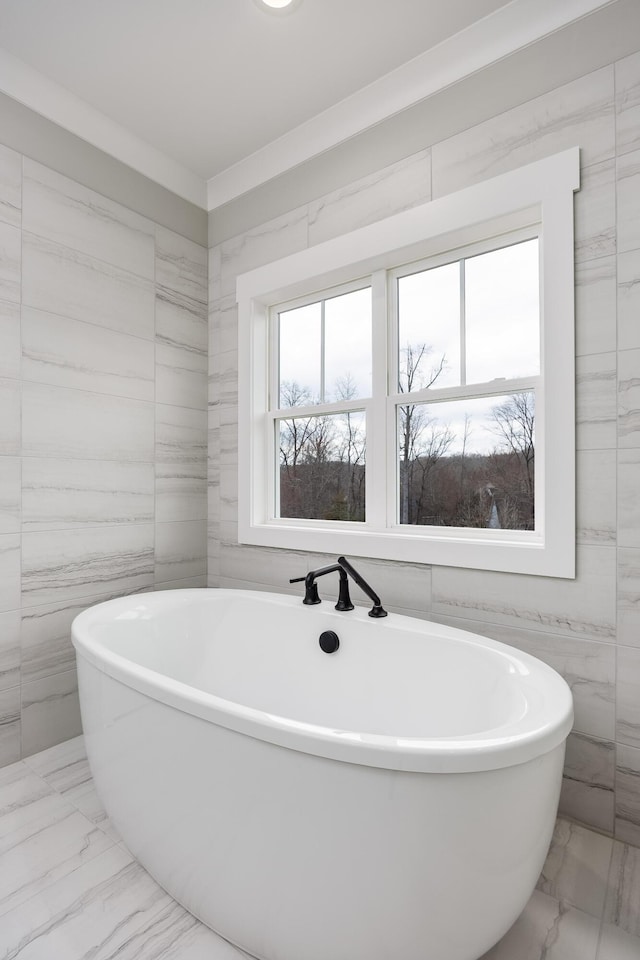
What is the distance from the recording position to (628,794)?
1.54 meters

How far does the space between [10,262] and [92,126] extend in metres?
0.75

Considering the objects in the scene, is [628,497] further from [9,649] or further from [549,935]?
[9,649]

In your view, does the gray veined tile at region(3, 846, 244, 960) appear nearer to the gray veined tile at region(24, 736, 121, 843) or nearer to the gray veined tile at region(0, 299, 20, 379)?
the gray veined tile at region(24, 736, 121, 843)

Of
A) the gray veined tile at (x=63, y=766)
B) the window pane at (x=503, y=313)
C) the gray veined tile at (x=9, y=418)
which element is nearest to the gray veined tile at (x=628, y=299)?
the window pane at (x=503, y=313)

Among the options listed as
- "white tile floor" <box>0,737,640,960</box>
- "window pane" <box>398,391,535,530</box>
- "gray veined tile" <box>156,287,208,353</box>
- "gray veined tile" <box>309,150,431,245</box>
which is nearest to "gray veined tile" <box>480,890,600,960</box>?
"white tile floor" <box>0,737,640,960</box>

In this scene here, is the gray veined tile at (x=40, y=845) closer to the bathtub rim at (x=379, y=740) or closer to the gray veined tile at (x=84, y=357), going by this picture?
the bathtub rim at (x=379, y=740)

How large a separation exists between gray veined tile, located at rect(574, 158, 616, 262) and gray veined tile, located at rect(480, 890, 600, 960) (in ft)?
5.94

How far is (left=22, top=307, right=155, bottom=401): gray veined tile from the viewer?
205 centimetres

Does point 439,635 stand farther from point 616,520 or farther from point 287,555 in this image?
point 287,555

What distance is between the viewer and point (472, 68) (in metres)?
1.82

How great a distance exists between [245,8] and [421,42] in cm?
63

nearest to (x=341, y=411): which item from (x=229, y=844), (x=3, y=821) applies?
(x=229, y=844)

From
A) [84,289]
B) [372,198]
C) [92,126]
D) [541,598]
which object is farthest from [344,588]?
[92,126]

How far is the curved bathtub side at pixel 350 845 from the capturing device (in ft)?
2.99
